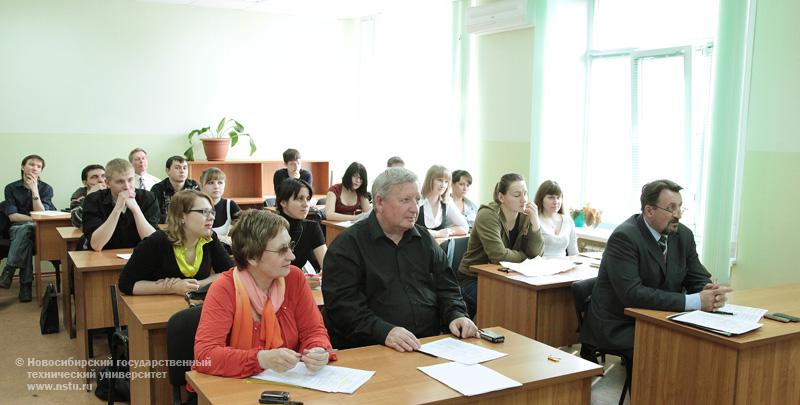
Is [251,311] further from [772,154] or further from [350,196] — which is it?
[350,196]

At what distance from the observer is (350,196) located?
6973mm

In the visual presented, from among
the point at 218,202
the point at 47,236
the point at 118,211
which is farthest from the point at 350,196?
the point at 47,236

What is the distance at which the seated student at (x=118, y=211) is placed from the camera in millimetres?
4742

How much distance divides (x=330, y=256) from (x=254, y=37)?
21.6 feet

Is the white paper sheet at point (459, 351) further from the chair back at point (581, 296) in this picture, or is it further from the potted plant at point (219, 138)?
the potted plant at point (219, 138)

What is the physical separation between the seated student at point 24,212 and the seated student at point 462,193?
4138 mm

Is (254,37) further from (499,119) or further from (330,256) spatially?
(330,256)

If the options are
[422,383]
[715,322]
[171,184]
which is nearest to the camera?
[422,383]

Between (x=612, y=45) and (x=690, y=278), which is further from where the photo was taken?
(x=612, y=45)

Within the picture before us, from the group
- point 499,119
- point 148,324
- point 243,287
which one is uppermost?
point 499,119

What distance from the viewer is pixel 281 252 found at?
2.53 meters

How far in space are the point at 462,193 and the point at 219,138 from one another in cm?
346

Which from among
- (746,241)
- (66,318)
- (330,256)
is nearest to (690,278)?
(746,241)

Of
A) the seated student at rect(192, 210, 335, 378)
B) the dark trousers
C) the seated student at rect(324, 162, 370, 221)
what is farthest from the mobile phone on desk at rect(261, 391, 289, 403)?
the dark trousers
